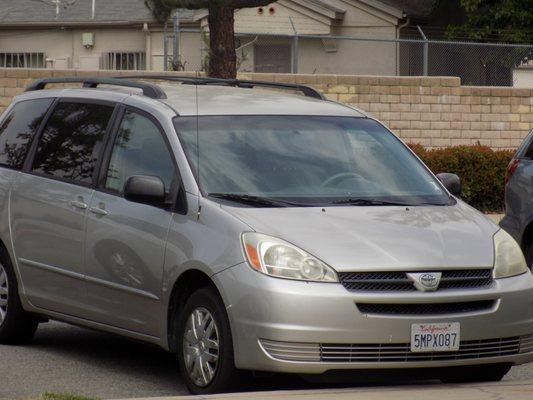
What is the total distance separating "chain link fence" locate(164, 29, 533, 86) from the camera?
96.1 ft

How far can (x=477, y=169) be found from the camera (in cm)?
2234

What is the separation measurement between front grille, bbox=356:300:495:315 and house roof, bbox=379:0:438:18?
84.9 feet

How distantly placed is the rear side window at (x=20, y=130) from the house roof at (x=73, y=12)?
2303 centimetres

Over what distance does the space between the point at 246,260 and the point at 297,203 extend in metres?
0.79

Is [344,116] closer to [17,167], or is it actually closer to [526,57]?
[17,167]

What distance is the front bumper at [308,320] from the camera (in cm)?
752

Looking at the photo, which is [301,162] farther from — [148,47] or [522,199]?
[148,47]

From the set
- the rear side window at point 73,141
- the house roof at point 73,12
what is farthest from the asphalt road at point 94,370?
→ the house roof at point 73,12

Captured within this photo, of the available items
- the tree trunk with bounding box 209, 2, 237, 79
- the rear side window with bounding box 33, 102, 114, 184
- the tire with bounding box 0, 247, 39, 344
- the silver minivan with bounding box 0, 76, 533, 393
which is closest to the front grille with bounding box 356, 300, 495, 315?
the silver minivan with bounding box 0, 76, 533, 393

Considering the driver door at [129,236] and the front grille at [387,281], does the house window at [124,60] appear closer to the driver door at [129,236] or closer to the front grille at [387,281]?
the driver door at [129,236]

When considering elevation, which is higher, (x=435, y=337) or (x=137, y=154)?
(x=137, y=154)

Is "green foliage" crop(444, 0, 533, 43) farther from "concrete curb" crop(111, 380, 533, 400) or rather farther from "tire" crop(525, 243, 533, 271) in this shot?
"concrete curb" crop(111, 380, 533, 400)

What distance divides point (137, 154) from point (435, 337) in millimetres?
2492

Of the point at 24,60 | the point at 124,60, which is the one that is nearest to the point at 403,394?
the point at 124,60
